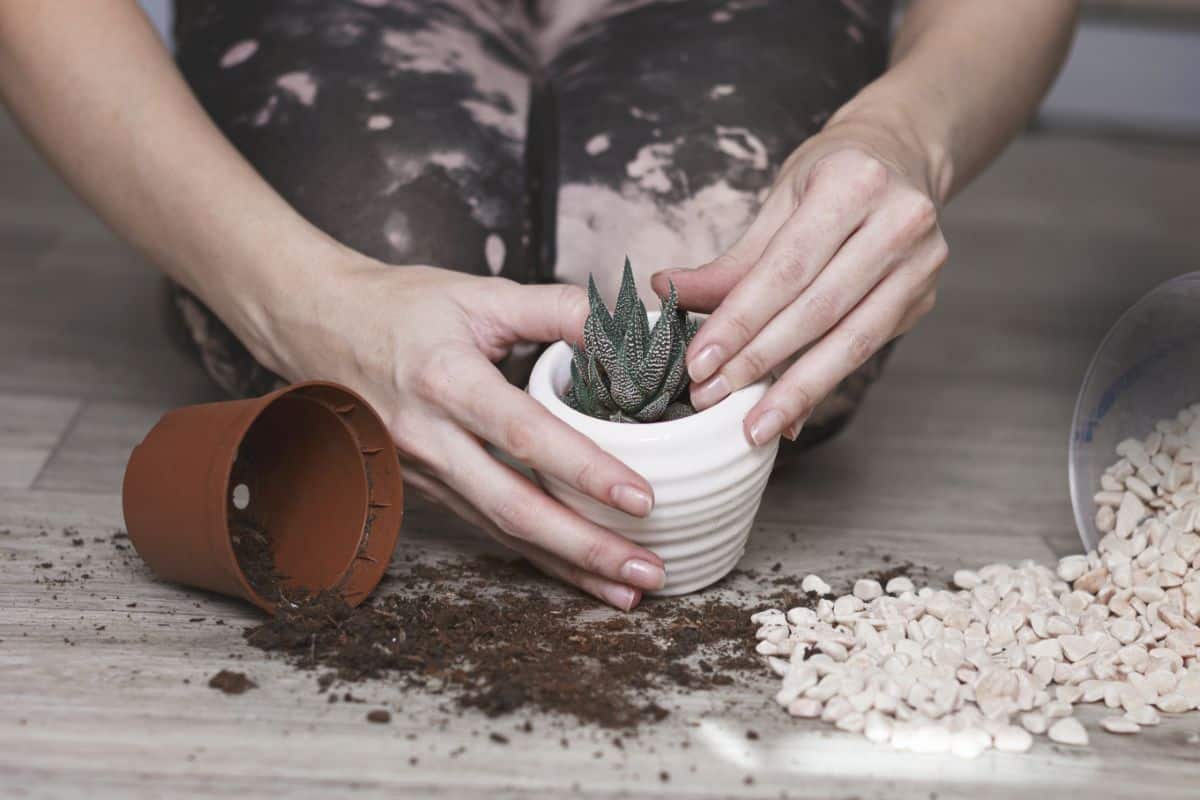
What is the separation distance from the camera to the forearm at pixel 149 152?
53.4 inches

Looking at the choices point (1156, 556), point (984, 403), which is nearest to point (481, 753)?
point (1156, 556)

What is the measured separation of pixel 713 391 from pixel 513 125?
0.57 meters

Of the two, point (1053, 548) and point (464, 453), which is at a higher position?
point (464, 453)

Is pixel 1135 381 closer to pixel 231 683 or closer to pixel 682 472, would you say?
pixel 682 472

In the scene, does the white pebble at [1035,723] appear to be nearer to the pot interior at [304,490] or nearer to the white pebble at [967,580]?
the white pebble at [967,580]

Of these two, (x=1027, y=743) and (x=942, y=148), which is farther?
(x=942, y=148)

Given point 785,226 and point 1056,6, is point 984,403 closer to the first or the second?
point 1056,6

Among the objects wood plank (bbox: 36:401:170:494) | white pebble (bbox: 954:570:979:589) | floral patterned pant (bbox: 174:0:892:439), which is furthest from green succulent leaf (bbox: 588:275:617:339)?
wood plank (bbox: 36:401:170:494)

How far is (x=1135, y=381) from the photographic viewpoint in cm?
138

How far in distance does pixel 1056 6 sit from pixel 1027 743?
0.94 meters

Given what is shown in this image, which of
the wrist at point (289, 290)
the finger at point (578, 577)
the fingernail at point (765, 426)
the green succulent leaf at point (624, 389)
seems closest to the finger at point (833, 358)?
the fingernail at point (765, 426)

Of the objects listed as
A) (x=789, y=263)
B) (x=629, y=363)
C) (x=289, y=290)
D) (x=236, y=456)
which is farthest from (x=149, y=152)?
(x=789, y=263)

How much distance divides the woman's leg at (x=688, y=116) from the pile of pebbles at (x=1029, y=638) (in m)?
0.36

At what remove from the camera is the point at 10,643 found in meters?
1.18
